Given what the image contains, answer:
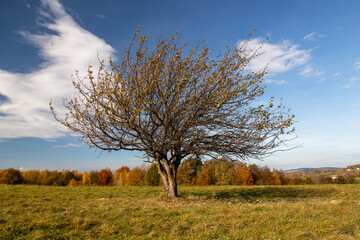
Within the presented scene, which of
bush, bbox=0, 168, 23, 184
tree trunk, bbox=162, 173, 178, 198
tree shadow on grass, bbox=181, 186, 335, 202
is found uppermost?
bush, bbox=0, 168, 23, 184

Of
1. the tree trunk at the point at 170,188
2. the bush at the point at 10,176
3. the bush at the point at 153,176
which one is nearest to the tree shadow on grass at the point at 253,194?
the tree trunk at the point at 170,188

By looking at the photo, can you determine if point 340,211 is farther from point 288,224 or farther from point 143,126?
point 143,126

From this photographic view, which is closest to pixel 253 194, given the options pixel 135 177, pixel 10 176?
pixel 135 177

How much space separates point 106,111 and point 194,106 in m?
4.14

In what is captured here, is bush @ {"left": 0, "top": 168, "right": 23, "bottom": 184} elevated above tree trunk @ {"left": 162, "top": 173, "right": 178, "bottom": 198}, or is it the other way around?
bush @ {"left": 0, "top": 168, "right": 23, "bottom": 184}

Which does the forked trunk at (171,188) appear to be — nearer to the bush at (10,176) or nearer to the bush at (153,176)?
the bush at (153,176)

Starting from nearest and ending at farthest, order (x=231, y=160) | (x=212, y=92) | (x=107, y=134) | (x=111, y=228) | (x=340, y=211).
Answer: (x=111, y=228), (x=340, y=211), (x=212, y=92), (x=107, y=134), (x=231, y=160)

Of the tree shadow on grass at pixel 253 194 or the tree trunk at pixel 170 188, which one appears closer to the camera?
the tree trunk at pixel 170 188

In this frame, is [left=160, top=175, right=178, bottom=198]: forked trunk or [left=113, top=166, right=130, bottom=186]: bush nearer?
[left=160, top=175, right=178, bottom=198]: forked trunk

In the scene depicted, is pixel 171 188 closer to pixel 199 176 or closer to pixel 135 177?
pixel 199 176

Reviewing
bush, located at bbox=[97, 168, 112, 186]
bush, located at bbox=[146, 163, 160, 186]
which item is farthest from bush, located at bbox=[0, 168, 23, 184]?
bush, located at bbox=[146, 163, 160, 186]

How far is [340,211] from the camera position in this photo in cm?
696

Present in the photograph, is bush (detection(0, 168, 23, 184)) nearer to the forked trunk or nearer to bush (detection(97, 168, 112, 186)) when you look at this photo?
bush (detection(97, 168, 112, 186))

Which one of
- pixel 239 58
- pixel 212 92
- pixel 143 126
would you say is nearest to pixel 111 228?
pixel 143 126
